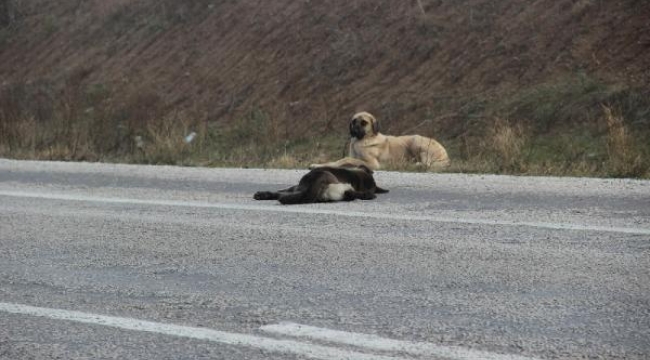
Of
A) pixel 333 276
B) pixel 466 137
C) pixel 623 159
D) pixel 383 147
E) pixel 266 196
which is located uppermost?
pixel 466 137

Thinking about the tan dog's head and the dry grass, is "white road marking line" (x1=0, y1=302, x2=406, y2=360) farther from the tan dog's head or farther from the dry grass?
the tan dog's head

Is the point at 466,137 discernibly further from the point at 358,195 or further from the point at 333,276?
the point at 333,276

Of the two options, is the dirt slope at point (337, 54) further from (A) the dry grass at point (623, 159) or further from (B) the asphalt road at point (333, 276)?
(B) the asphalt road at point (333, 276)

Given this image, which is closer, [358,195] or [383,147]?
[358,195]

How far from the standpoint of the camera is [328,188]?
10477 millimetres

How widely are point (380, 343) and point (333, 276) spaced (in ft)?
5.59

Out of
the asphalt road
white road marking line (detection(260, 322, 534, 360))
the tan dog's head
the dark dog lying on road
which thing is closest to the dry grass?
the asphalt road

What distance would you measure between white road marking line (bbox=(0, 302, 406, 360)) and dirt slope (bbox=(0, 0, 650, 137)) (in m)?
17.2

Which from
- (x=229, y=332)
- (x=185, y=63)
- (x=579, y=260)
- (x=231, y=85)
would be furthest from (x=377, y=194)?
(x=185, y=63)

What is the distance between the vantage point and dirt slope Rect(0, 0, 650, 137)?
23875mm

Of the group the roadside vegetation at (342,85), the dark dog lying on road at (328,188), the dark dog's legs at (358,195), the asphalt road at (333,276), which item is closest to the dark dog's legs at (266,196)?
the dark dog lying on road at (328,188)

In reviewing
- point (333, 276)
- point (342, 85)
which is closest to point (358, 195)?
point (333, 276)

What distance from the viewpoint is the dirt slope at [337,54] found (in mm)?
23875

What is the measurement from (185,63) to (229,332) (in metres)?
28.6
